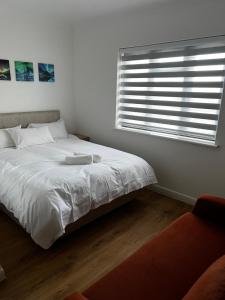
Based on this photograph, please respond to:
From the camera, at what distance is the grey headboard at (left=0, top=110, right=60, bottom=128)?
131 inches

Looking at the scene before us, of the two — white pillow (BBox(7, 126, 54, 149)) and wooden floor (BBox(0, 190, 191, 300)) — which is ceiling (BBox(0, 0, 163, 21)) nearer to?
white pillow (BBox(7, 126, 54, 149))

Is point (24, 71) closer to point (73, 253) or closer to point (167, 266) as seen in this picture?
point (73, 253)

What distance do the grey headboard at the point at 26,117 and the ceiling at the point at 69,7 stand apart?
1.46 metres

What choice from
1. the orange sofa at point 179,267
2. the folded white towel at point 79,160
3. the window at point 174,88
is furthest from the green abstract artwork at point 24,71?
the orange sofa at point 179,267

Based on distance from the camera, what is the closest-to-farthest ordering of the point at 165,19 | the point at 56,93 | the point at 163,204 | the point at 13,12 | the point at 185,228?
the point at 185,228 → the point at 165,19 → the point at 163,204 → the point at 13,12 → the point at 56,93

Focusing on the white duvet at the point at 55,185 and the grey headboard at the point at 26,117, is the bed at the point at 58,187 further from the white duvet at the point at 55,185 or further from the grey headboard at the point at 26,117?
the grey headboard at the point at 26,117

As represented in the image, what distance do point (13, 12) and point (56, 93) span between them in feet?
4.35

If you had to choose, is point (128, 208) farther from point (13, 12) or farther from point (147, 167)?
point (13, 12)

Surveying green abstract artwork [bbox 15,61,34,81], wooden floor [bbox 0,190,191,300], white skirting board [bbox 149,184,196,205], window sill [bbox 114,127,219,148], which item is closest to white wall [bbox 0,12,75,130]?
green abstract artwork [bbox 15,61,34,81]

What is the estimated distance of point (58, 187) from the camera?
1965mm

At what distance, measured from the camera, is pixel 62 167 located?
236cm

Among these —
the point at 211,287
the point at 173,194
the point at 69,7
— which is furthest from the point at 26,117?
the point at 211,287

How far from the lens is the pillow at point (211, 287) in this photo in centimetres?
81

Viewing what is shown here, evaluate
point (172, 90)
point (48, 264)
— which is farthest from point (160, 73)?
point (48, 264)
